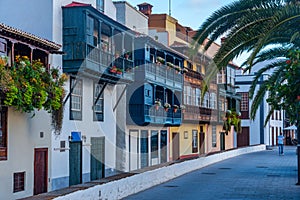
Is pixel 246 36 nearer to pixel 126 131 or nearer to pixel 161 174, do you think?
pixel 161 174

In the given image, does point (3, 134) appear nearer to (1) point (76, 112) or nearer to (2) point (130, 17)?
(1) point (76, 112)

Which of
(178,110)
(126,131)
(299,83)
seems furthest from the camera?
(178,110)

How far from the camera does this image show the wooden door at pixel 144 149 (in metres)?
31.7

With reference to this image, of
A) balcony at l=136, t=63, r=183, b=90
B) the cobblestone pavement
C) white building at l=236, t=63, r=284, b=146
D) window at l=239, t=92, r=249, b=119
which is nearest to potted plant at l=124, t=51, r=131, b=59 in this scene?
balcony at l=136, t=63, r=183, b=90

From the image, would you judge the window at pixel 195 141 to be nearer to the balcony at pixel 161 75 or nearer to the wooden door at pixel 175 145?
the wooden door at pixel 175 145

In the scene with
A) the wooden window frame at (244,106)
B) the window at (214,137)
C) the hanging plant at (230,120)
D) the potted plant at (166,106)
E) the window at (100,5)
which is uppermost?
the window at (100,5)

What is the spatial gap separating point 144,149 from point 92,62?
1099 centimetres

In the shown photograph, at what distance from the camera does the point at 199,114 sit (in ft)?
137

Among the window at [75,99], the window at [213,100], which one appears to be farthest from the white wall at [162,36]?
the window at [75,99]

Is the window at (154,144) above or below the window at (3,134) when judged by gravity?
below

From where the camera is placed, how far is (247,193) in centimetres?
1808

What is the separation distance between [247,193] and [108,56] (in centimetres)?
948

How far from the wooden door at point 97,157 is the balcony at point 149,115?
319cm

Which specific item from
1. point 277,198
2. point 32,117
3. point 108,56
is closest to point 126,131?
point 108,56
